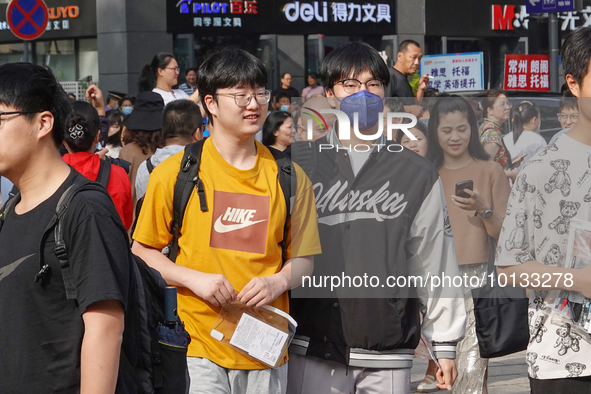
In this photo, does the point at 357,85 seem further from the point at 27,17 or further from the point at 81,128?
the point at 27,17

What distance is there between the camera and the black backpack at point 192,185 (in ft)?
A: 10.0

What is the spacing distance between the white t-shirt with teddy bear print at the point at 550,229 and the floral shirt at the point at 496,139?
1711mm

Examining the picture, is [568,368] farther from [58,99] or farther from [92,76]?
[92,76]

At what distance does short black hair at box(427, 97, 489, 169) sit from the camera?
4418mm

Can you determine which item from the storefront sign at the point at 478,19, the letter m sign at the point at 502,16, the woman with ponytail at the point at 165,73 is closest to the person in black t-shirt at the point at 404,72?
the woman with ponytail at the point at 165,73

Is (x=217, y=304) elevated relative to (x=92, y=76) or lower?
lower

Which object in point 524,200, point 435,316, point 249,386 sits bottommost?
point 249,386

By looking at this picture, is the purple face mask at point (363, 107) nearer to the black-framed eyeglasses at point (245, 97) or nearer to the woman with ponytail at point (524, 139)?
the black-framed eyeglasses at point (245, 97)

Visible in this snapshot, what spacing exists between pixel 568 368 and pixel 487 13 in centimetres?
2182

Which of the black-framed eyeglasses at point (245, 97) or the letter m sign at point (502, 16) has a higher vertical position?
the letter m sign at point (502, 16)

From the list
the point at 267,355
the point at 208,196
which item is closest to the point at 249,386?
the point at 267,355

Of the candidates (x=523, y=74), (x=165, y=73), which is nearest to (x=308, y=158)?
(x=165, y=73)

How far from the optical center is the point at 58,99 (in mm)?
2363

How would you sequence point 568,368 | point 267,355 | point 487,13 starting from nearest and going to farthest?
point 568,368
point 267,355
point 487,13
